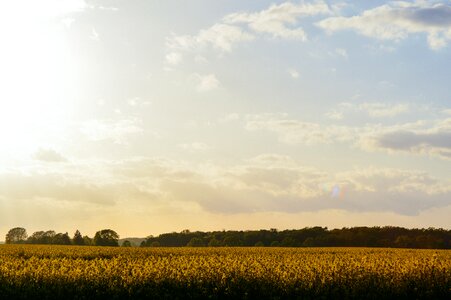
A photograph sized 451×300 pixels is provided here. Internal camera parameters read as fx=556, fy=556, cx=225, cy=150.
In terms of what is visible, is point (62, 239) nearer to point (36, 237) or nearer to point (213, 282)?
point (36, 237)

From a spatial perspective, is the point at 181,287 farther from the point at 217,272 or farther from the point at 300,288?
the point at 300,288

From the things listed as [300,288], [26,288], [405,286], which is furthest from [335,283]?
[26,288]

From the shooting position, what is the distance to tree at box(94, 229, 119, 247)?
98.1 metres

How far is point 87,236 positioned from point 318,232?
55.3 metres

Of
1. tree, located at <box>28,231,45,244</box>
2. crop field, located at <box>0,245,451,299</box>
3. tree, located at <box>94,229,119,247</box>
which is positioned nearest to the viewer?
crop field, located at <box>0,245,451,299</box>

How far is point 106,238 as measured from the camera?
99.0 metres

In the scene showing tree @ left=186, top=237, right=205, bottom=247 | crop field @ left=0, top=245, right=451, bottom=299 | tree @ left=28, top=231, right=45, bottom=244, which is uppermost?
tree @ left=28, top=231, right=45, bottom=244

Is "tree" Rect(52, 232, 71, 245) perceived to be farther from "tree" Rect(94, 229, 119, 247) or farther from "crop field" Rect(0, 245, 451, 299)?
"crop field" Rect(0, 245, 451, 299)

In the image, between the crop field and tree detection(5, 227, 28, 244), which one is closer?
the crop field

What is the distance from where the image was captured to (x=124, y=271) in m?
17.8

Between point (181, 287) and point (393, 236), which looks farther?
point (393, 236)

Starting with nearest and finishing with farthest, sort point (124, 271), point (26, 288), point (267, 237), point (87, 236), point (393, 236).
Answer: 1. point (26, 288)
2. point (124, 271)
3. point (393, 236)
4. point (267, 237)
5. point (87, 236)

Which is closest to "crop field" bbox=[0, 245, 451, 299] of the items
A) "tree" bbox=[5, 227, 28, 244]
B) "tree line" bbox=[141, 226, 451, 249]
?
"tree line" bbox=[141, 226, 451, 249]

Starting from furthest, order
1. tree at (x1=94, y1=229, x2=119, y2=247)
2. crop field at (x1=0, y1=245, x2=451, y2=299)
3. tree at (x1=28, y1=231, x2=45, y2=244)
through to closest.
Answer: tree at (x1=28, y1=231, x2=45, y2=244), tree at (x1=94, y1=229, x2=119, y2=247), crop field at (x1=0, y1=245, x2=451, y2=299)
